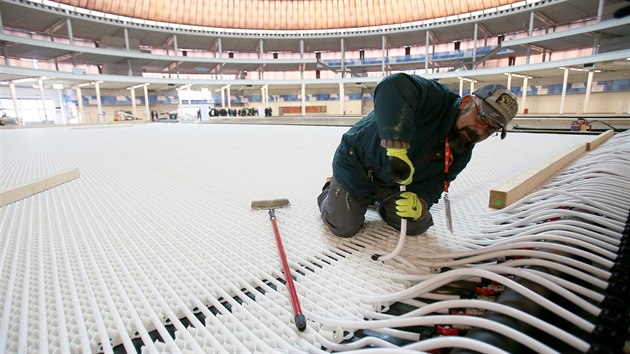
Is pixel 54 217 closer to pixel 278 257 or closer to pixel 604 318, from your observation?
pixel 278 257

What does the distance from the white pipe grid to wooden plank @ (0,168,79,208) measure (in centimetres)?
7

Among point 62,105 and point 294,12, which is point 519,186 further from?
point 294,12

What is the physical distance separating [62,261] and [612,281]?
84.5 inches

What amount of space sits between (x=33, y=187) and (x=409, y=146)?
10.3 ft

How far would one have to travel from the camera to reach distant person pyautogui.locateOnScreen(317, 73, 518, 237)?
1440 mm

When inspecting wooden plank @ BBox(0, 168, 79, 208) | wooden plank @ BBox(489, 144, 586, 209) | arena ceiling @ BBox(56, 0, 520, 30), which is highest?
arena ceiling @ BBox(56, 0, 520, 30)

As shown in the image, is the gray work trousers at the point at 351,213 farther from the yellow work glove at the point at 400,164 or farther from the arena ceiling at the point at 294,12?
the arena ceiling at the point at 294,12

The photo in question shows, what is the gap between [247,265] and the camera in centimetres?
154

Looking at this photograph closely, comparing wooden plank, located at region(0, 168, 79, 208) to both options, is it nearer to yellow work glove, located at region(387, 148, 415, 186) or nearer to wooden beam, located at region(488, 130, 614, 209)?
yellow work glove, located at region(387, 148, 415, 186)

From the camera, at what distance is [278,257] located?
1.63 m

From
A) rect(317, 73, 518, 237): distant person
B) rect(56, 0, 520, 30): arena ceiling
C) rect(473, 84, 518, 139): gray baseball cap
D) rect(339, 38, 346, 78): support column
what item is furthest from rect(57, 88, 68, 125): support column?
rect(473, 84, 518, 139): gray baseball cap

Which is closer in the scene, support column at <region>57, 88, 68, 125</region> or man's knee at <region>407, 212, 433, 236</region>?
man's knee at <region>407, 212, 433, 236</region>

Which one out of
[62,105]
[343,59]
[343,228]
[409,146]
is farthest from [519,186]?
[62,105]

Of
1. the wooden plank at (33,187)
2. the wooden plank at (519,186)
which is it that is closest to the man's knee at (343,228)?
the wooden plank at (519,186)
